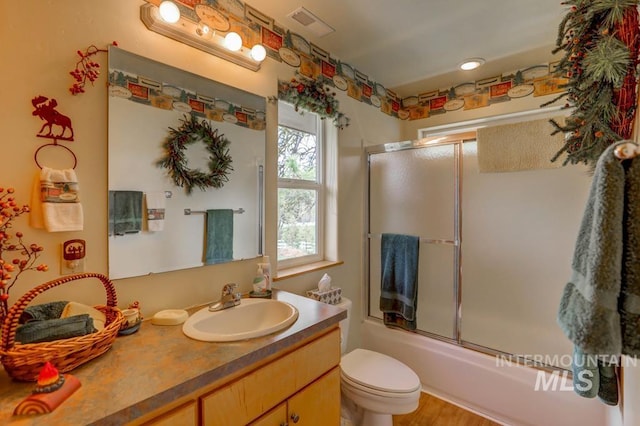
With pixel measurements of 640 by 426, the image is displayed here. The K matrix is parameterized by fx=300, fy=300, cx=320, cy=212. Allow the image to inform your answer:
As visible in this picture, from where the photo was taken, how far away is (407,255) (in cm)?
222

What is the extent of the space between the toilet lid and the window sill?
0.57m

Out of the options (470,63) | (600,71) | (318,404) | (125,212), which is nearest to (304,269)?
(318,404)

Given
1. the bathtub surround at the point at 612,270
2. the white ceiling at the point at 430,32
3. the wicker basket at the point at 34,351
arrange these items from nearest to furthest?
the bathtub surround at the point at 612,270 < the wicker basket at the point at 34,351 < the white ceiling at the point at 430,32

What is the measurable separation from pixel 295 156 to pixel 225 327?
1.17 metres

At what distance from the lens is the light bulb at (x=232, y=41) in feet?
4.72

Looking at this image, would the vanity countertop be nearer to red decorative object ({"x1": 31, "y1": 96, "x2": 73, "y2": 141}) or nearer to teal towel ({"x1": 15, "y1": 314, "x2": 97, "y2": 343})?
teal towel ({"x1": 15, "y1": 314, "x2": 97, "y2": 343})

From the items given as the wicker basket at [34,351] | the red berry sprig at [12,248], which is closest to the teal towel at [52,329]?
the wicker basket at [34,351]

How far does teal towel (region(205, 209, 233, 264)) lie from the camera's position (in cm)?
146

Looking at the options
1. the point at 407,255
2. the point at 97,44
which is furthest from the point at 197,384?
the point at 407,255

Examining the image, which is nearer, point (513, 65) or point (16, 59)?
point (16, 59)

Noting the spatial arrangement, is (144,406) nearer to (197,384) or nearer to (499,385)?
(197,384)

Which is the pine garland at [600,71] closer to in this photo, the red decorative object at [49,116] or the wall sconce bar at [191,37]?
the wall sconce bar at [191,37]

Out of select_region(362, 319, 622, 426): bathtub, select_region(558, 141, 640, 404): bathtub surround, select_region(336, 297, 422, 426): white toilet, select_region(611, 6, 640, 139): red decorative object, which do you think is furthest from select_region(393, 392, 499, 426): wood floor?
select_region(611, 6, 640, 139): red decorative object

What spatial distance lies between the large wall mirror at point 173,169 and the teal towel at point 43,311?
206mm
